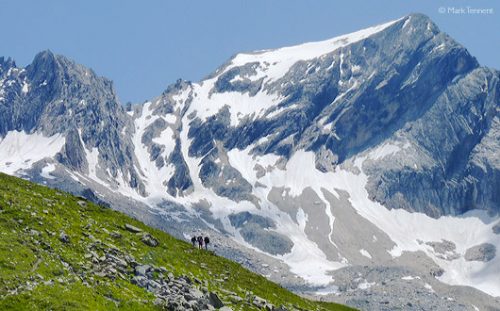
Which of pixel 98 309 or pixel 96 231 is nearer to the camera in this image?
pixel 98 309

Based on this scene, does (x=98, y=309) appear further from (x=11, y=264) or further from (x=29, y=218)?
(x=29, y=218)

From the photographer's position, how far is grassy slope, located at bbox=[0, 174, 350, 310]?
41.2 meters

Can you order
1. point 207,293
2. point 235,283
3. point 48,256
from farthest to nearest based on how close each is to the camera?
point 235,283 < point 207,293 < point 48,256

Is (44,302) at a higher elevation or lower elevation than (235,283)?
lower

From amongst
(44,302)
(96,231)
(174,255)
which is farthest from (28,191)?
(44,302)

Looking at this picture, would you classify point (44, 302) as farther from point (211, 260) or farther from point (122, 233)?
point (211, 260)

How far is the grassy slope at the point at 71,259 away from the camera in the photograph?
41250 millimetres

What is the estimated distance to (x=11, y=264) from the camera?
4266 cm

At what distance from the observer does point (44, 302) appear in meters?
39.8

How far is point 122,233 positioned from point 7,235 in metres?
10.6

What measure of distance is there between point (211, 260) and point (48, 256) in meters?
18.6

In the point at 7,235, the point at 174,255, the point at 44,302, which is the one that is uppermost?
the point at 174,255

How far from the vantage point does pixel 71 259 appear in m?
46.0

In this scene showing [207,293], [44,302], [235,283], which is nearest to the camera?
[44,302]
